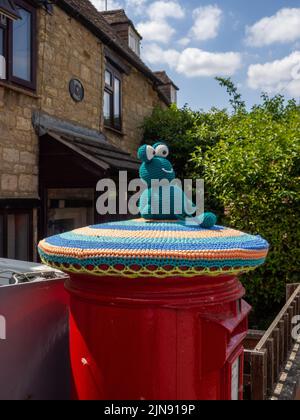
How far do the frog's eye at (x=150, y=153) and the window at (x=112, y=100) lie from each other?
273 inches

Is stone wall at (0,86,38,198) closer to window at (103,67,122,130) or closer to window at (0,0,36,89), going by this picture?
window at (0,0,36,89)

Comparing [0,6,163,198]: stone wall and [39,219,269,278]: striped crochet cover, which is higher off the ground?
[0,6,163,198]: stone wall

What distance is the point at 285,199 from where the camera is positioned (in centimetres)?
643

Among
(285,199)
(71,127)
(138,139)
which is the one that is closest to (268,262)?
(285,199)

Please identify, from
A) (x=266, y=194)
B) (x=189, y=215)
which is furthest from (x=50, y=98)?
(x=189, y=215)

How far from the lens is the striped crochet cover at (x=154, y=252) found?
2.00 meters

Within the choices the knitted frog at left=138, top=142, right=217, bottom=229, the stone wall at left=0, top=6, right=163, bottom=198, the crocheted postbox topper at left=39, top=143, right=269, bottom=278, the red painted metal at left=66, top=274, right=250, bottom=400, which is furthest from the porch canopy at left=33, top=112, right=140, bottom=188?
the red painted metal at left=66, top=274, right=250, bottom=400

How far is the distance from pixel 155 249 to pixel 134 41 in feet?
40.0

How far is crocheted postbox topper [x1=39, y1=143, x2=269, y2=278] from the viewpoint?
2.00 m

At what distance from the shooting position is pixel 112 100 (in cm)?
958

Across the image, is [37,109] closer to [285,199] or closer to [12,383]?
[285,199]

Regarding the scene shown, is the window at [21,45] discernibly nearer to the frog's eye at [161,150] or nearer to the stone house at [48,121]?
the stone house at [48,121]

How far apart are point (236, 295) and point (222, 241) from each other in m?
0.36

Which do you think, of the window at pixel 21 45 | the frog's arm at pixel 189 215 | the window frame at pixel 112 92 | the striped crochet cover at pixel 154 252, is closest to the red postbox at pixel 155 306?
the striped crochet cover at pixel 154 252
